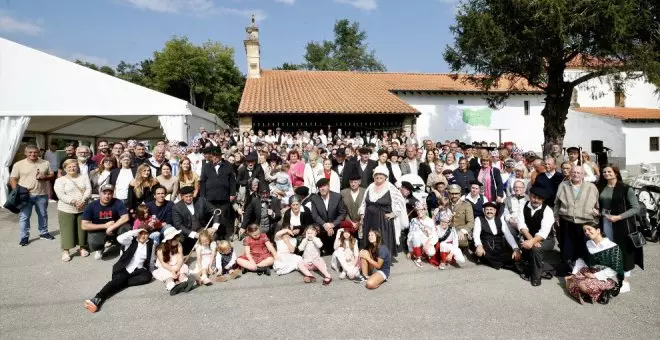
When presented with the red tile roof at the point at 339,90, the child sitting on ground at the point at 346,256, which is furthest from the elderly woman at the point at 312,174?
the red tile roof at the point at 339,90

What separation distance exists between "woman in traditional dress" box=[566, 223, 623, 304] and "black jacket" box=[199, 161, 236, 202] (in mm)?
5293

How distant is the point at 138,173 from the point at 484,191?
597cm

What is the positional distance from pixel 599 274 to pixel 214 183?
5682mm

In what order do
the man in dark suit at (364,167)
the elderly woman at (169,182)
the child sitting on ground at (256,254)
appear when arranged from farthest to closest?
the man in dark suit at (364,167)
the elderly woman at (169,182)
the child sitting on ground at (256,254)

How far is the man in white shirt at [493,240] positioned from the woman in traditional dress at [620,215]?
44.8 inches

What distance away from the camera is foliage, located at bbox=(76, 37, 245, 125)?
110 ft

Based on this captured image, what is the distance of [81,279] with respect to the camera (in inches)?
191

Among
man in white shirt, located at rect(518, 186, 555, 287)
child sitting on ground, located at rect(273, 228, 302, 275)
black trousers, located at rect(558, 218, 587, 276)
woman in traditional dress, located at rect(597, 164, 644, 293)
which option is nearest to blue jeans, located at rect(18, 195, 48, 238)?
child sitting on ground, located at rect(273, 228, 302, 275)

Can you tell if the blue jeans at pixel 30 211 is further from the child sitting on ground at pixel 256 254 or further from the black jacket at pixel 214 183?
the child sitting on ground at pixel 256 254

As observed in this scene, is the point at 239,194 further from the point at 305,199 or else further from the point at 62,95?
the point at 62,95

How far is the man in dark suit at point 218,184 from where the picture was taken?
20.3 ft

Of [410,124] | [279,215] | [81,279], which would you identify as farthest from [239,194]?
[410,124]

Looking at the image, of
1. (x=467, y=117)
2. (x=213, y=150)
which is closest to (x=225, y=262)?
(x=213, y=150)

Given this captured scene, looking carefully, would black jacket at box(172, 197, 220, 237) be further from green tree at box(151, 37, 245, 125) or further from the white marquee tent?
green tree at box(151, 37, 245, 125)
